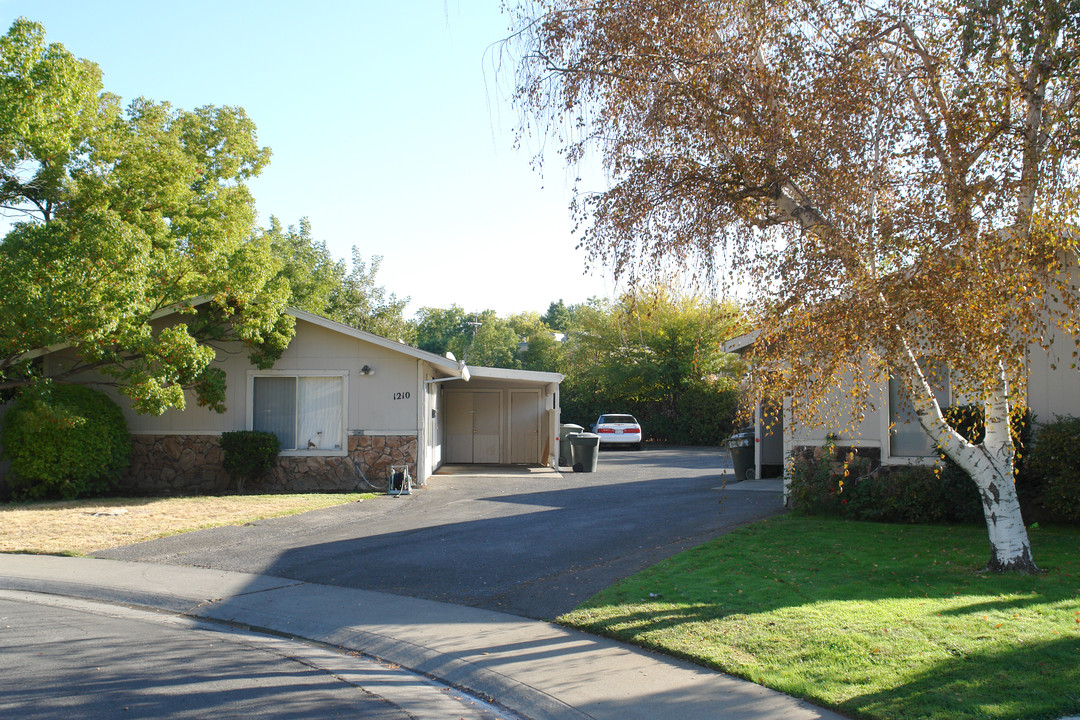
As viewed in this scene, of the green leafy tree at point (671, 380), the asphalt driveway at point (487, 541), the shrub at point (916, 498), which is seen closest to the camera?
the asphalt driveway at point (487, 541)

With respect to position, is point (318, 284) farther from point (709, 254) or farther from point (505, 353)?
point (505, 353)

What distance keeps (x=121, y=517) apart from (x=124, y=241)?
4533 mm

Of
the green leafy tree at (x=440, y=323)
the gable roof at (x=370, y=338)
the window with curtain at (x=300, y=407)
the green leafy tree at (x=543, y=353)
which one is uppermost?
the green leafy tree at (x=440, y=323)

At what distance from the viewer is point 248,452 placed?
16344mm

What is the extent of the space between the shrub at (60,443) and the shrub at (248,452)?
77.0 inches

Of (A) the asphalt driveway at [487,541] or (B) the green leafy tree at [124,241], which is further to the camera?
(B) the green leafy tree at [124,241]

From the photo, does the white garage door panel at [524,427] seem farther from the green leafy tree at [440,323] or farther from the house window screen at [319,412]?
the green leafy tree at [440,323]

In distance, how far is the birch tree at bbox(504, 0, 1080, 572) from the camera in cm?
691

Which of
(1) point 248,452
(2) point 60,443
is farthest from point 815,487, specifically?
(2) point 60,443

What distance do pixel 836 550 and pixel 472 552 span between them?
453 centimetres

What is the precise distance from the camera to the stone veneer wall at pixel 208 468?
17.0 m

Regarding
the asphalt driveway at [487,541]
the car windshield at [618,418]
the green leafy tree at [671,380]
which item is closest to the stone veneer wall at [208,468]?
the asphalt driveway at [487,541]

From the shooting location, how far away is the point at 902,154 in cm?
766

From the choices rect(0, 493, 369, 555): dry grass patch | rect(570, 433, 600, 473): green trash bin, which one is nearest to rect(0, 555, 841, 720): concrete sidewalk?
rect(0, 493, 369, 555): dry grass patch
